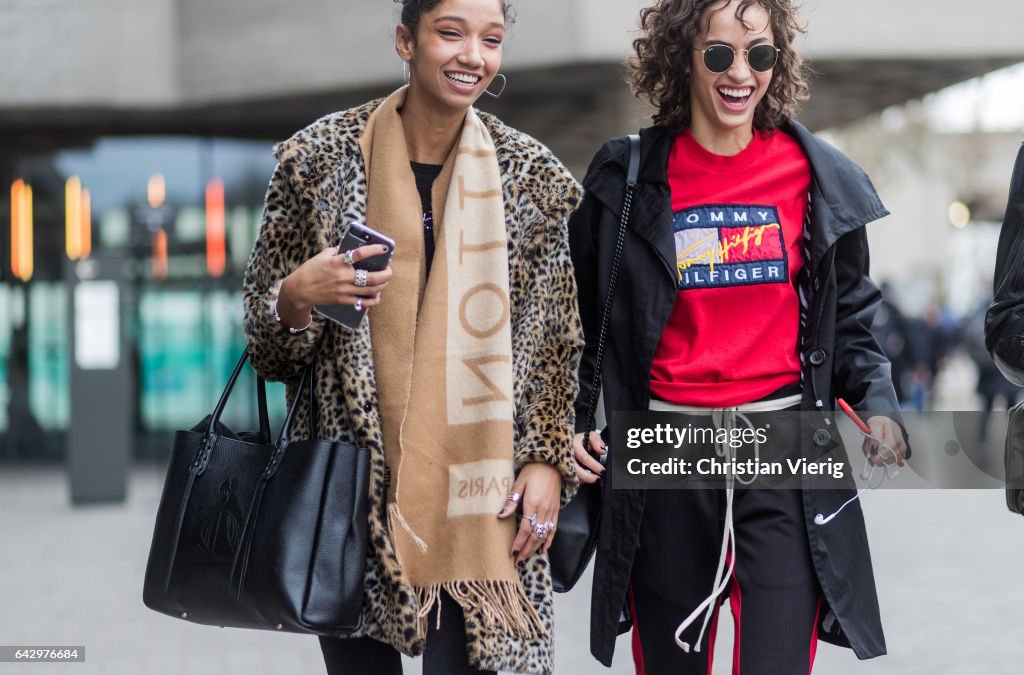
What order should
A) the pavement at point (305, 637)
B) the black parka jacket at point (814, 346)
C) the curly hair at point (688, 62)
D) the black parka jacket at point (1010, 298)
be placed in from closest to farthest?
the black parka jacket at point (1010, 298) < the black parka jacket at point (814, 346) < the curly hair at point (688, 62) < the pavement at point (305, 637)

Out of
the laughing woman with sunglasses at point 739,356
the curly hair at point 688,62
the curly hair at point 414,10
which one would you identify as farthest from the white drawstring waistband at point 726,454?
the curly hair at point 414,10

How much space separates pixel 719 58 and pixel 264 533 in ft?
5.03

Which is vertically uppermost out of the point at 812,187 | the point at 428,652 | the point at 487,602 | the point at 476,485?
the point at 812,187

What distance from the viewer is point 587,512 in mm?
3240

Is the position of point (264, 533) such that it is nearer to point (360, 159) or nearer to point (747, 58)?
point (360, 159)

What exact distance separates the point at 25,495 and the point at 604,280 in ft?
39.2

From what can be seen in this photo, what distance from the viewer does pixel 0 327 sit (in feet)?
53.7

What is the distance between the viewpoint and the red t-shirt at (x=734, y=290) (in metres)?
3.23

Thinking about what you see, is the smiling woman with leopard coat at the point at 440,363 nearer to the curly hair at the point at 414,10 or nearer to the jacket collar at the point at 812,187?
the curly hair at the point at 414,10

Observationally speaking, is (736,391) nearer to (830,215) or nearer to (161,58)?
(830,215)

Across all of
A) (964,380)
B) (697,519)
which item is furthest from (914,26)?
(964,380)

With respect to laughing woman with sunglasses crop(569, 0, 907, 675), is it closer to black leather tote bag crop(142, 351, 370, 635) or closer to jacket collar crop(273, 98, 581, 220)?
jacket collar crop(273, 98, 581, 220)

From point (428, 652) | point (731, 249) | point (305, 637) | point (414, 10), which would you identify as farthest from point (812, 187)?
point (305, 637)

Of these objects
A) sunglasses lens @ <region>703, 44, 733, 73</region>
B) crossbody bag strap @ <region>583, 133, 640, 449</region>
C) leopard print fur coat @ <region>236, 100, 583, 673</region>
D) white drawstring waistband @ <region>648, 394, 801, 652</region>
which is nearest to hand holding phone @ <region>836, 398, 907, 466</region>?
white drawstring waistband @ <region>648, 394, 801, 652</region>
